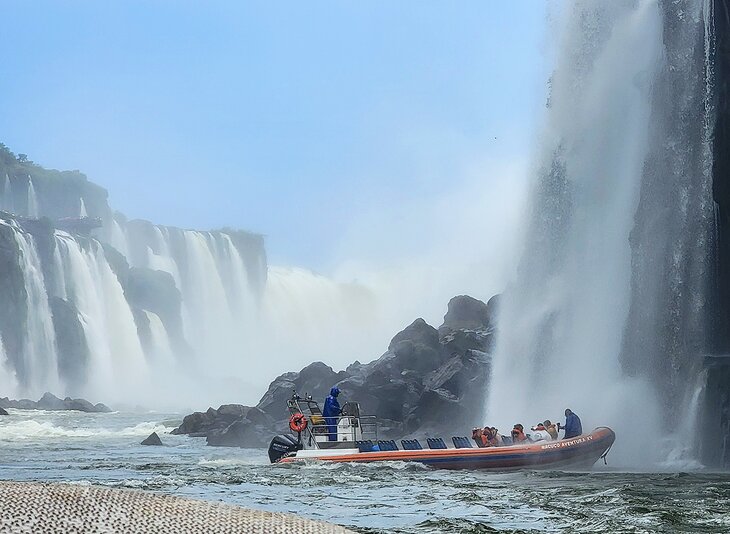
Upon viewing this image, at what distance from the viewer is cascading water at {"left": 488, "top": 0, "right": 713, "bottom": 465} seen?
92.7 ft

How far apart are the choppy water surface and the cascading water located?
5.81 metres

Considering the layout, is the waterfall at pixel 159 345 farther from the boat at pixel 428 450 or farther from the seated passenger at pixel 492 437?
the seated passenger at pixel 492 437

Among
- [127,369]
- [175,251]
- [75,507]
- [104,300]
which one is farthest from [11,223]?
[75,507]

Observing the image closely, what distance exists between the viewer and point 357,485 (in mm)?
20359

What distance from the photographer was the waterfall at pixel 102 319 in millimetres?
86500

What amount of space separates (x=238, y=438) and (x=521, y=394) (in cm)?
1381

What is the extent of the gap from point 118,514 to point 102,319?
91.7m

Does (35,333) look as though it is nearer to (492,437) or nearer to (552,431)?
(492,437)

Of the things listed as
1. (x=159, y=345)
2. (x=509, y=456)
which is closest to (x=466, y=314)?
(x=509, y=456)

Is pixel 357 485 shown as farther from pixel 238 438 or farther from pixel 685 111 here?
pixel 238 438

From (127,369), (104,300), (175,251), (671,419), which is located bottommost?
(671,419)

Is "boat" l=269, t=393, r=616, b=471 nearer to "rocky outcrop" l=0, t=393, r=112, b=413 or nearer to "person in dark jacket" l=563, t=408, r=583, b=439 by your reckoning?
"person in dark jacket" l=563, t=408, r=583, b=439

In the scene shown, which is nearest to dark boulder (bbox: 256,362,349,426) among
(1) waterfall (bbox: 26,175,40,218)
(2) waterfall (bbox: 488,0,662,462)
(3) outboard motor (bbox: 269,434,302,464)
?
(2) waterfall (bbox: 488,0,662,462)

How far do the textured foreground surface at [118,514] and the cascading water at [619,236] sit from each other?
86.0ft
